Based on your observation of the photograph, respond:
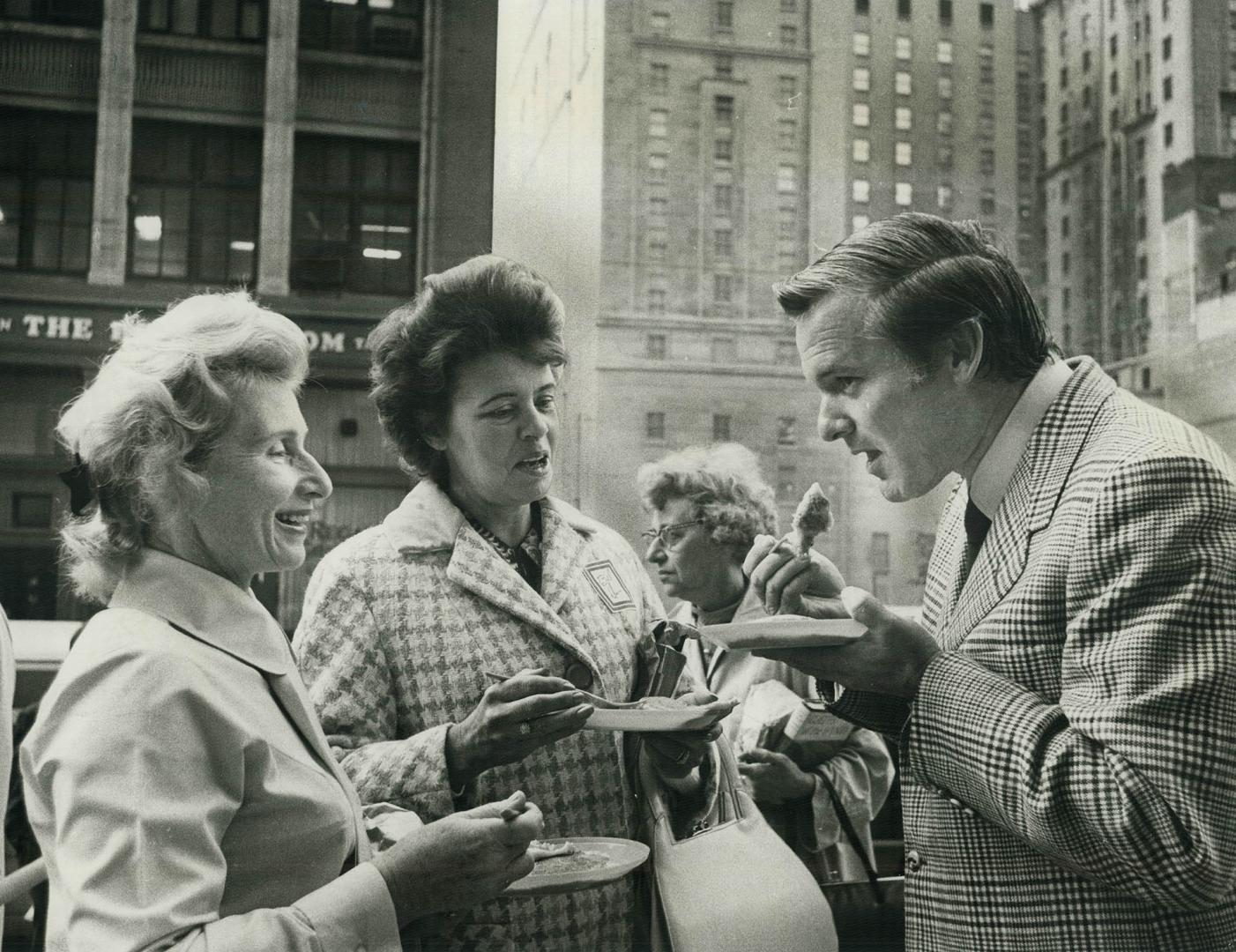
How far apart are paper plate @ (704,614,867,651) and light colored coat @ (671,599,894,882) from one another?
55.0 inches

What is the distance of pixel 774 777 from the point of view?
3.27m

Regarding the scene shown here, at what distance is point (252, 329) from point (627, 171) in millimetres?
2739

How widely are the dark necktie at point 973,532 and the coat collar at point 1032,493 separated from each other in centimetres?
9

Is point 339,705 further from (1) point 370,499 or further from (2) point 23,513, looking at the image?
(2) point 23,513

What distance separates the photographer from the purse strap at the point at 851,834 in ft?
10.9

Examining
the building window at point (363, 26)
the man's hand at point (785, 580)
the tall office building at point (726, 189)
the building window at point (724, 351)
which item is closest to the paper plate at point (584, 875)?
the man's hand at point (785, 580)

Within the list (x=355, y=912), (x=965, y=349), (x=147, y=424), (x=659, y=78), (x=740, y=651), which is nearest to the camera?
(x=355, y=912)

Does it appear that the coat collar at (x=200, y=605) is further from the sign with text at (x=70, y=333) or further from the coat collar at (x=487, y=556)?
the sign with text at (x=70, y=333)

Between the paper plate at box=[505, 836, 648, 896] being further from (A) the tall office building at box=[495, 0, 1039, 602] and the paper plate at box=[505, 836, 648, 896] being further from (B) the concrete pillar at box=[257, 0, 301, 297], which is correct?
(B) the concrete pillar at box=[257, 0, 301, 297]

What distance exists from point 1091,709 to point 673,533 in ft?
7.31

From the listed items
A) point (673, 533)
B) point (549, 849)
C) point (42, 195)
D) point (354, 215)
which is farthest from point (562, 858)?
point (42, 195)

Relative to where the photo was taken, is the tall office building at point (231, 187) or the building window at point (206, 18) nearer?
Result: the tall office building at point (231, 187)

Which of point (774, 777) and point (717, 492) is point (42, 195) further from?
point (774, 777)

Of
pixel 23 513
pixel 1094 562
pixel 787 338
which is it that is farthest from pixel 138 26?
pixel 1094 562
